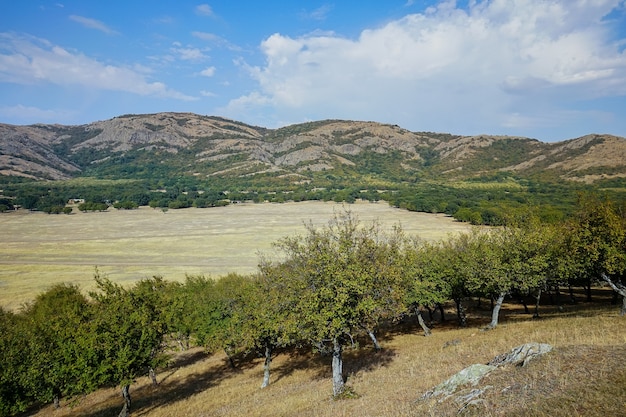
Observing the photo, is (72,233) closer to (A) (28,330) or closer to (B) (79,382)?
(A) (28,330)

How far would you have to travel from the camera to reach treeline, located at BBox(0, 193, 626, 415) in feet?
92.2

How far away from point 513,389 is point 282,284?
18.9m

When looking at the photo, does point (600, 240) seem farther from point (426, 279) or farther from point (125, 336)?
point (125, 336)

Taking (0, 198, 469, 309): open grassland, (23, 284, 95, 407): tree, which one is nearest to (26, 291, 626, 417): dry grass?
(23, 284, 95, 407): tree

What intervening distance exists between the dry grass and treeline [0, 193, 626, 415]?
3.36m

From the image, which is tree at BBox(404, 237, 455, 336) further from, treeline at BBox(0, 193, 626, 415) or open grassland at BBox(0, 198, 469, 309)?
open grassland at BBox(0, 198, 469, 309)

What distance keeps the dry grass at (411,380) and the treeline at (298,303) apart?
3.36 metres

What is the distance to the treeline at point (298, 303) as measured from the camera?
92.2ft

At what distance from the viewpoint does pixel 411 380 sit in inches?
1038

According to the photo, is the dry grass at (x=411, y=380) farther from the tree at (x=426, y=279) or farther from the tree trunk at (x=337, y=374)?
the tree at (x=426, y=279)

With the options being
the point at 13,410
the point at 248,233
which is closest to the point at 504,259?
the point at 13,410

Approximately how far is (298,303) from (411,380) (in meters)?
10.4

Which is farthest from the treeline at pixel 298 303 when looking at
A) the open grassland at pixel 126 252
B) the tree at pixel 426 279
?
the open grassland at pixel 126 252

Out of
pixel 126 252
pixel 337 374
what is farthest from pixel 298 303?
pixel 126 252
